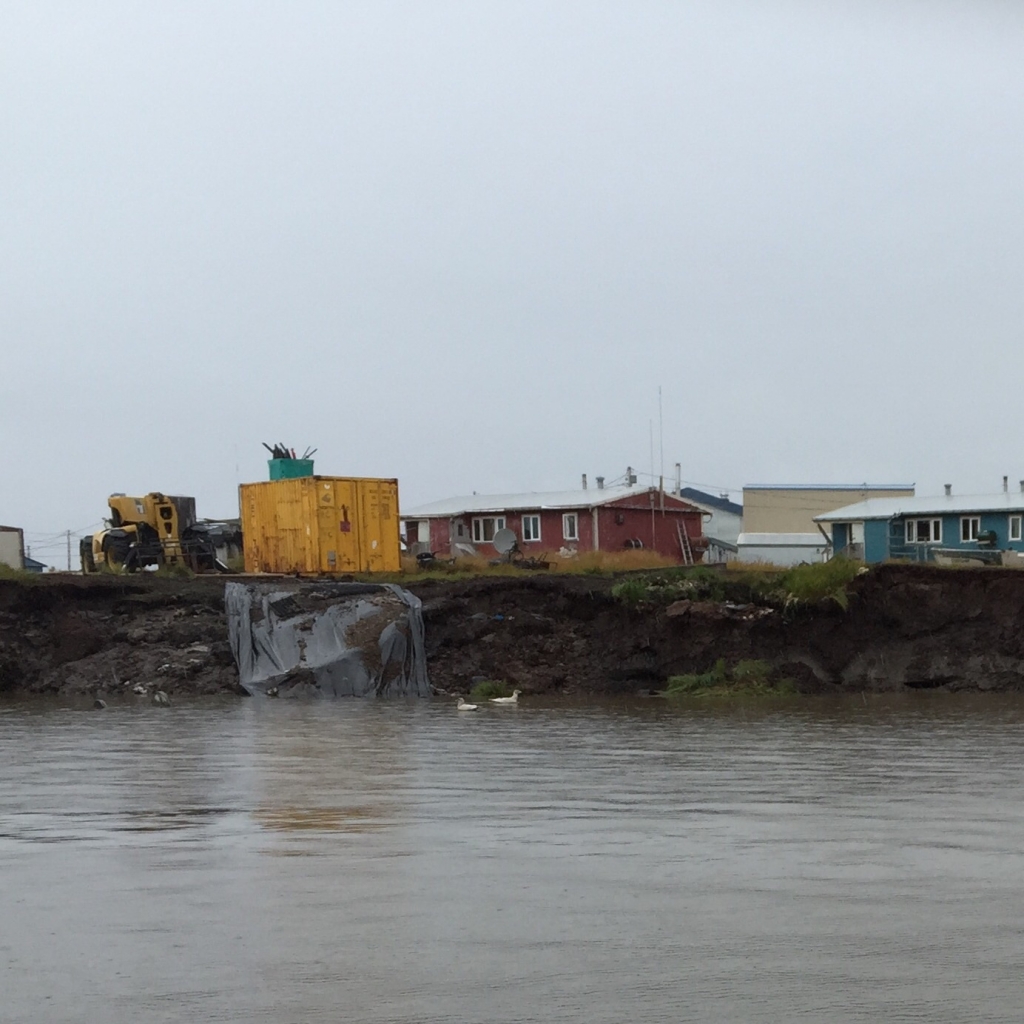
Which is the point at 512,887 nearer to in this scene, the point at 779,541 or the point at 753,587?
the point at 753,587

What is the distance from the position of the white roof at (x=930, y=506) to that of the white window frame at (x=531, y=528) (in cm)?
1073

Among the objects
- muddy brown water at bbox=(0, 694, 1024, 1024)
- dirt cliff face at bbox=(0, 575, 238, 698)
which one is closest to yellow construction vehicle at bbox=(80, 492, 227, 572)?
dirt cliff face at bbox=(0, 575, 238, 698)

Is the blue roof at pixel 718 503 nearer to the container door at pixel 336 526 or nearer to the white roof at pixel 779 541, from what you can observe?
the white roof at pixel 779 541

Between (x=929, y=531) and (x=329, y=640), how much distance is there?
30.5m

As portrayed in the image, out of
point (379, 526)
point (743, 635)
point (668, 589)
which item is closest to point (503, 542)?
point (379, 526)

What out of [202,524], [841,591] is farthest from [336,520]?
[841,591]

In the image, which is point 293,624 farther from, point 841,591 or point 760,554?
point 760,554

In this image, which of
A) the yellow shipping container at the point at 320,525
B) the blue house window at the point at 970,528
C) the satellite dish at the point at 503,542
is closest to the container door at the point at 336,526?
the yellow shipping container at the point at 320,525

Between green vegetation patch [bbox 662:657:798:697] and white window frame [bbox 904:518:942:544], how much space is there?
23467 millimetres

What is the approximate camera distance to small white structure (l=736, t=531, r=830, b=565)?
199 ft

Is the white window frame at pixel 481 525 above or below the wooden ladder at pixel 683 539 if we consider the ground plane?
above

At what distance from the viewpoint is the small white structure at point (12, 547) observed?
158 ft

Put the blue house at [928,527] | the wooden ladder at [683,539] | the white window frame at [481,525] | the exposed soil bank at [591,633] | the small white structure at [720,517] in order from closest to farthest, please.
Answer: the exposed soil bank at [591,633], the blue house at [928,527], the white window frame at [481,525], the wooden ladder at [683,539], the small white structure at [720,517]

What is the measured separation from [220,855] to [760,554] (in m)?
52.1
